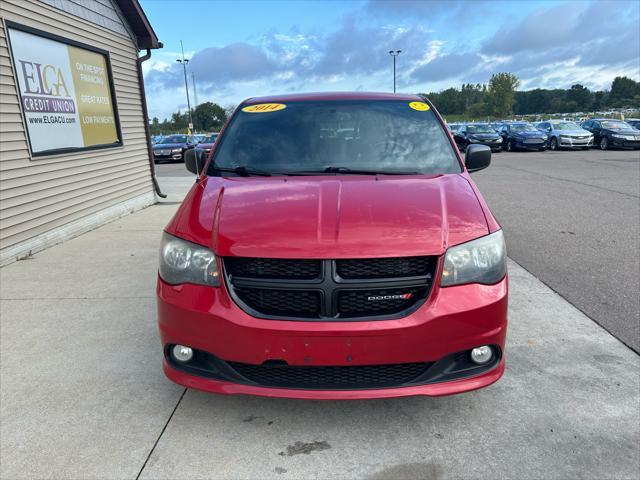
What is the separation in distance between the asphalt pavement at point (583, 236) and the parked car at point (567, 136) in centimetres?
1202

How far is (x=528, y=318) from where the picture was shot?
3906mm

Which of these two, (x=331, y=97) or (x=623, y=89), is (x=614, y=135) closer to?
(x=331, y=97)

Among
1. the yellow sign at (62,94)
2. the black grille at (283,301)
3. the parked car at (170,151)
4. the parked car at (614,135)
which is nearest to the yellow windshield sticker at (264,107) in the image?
the black grille at (283,301)

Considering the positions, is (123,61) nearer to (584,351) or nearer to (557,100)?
(584,351)

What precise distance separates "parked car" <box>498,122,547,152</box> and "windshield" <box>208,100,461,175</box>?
23888 mm

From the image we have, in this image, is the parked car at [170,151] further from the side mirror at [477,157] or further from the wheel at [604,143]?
the wheel at [604,143]

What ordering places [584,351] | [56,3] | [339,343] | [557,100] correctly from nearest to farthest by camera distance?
[339,343] → [584,351] → [56,3] → [557,100]

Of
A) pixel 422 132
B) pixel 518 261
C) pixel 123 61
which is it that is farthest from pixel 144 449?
Result: pixel 123 61

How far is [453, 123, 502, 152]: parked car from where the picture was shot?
2594cm

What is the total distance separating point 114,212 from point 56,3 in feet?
11.1

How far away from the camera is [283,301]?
2.29 meters

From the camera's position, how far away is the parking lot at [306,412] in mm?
2299

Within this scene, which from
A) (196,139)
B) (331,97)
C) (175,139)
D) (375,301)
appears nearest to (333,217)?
(375,301)

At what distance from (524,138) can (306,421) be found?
1014 inches
